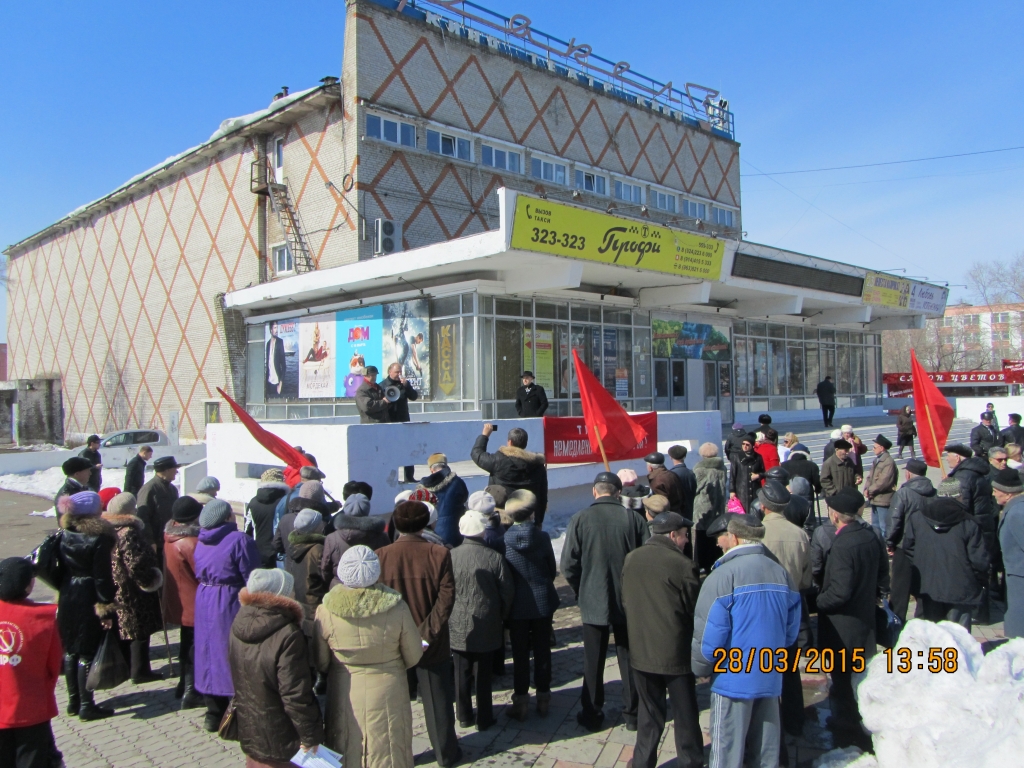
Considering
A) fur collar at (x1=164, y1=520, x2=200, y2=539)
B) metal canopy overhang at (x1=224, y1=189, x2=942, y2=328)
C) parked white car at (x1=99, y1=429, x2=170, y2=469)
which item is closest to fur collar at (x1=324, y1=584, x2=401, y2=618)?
fur collar at (x1=164, y1=520, x2=200, y2=539)

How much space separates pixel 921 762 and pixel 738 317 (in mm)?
22741

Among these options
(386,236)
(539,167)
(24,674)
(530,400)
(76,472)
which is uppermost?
(539,167)

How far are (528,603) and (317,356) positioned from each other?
17083 mm

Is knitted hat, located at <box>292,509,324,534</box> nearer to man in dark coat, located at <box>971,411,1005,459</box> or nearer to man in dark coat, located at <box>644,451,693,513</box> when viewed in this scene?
man in dark coat, located at <box>644,451,693,513</box>

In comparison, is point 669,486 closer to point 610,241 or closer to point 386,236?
point 610,241

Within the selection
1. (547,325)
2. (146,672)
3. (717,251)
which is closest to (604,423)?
(146,672)

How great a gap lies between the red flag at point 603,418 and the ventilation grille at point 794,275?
12.2m

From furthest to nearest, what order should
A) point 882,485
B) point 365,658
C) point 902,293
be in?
point 902,293 < point 882,485 < point 365,658

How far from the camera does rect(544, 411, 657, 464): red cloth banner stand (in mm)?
12055

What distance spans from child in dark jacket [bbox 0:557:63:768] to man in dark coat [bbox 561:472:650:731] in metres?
3.10

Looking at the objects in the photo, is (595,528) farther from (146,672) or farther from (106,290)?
(106,290)

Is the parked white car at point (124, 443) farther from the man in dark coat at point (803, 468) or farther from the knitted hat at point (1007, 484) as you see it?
the knitted hat at point (1007, 484)

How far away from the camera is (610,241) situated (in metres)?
16.3

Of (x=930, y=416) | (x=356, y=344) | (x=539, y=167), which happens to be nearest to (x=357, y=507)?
(x=930, y=416)
